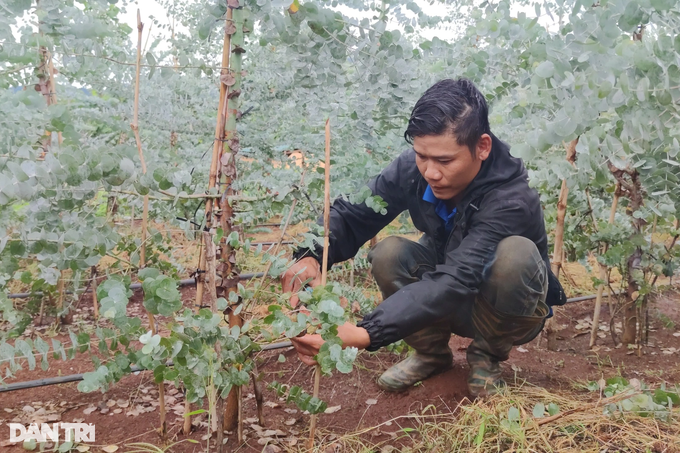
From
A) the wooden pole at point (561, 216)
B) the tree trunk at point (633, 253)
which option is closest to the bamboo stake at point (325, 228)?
the wooden pole at point (561, 216)

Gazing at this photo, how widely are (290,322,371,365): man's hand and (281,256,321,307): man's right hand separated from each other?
0.19m

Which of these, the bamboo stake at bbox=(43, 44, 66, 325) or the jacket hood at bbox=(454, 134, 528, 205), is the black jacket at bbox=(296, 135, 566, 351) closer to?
the jacket hood at bbox=(454, 134, 528, 205)

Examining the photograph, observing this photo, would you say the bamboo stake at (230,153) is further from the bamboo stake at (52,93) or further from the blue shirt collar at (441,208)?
the blue shirt collar at (441,208)

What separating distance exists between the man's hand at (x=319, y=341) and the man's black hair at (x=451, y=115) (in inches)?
29.4

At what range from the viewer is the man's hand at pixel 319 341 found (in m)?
1.65

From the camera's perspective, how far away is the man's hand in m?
1.65

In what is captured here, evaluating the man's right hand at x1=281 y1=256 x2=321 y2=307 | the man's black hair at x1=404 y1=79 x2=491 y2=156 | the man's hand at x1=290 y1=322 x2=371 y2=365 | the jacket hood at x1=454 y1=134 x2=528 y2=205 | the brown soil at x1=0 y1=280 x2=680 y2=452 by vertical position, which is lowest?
the brown soil at x1=0 y1=280 x2=680 y2=452

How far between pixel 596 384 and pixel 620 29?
1.37m

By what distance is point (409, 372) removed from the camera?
247 cm

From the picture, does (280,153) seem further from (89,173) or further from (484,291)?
(89,173)

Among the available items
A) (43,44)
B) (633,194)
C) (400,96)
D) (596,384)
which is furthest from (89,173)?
(633,194)

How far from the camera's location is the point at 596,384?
2.29 meters

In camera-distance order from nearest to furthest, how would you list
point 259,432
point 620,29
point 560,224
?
point 620,29, point 259,432, point 560,224

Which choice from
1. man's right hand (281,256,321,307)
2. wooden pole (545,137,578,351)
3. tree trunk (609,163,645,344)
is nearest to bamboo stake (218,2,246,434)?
man's right hand (281,256,321,307)
